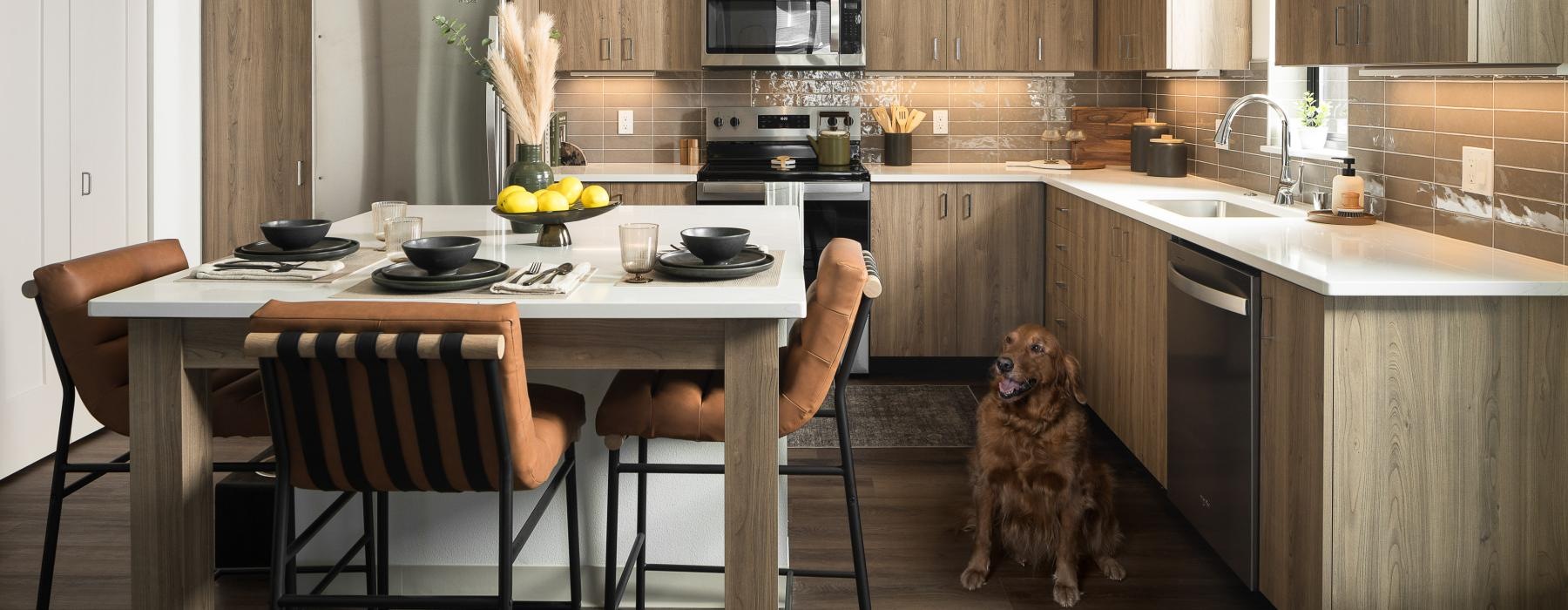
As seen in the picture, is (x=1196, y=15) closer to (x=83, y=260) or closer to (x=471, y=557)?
(x=471, y=557)

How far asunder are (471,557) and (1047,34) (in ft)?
12.0

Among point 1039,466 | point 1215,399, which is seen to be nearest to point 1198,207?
point 1215,399

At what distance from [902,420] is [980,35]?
72.5 inches

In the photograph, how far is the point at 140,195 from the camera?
15.0ft

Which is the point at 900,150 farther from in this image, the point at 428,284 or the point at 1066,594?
the point at 428,284

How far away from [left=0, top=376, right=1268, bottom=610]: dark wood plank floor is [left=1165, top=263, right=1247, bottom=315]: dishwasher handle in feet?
2.15

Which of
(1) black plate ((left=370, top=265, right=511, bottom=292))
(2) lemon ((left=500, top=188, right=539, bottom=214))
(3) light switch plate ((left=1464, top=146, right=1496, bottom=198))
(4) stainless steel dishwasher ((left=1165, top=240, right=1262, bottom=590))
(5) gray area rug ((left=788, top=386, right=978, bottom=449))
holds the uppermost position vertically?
(3) light switch plate ((left=1464, top=146, right=1496, bottom=198))

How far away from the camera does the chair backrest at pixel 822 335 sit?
224cm

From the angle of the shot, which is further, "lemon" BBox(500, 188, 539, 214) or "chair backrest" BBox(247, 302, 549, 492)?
"lemon" BBox(500, 188, 539, 214)

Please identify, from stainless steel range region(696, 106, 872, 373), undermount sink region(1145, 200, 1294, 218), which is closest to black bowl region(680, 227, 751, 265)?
undermount sink region(1145, 200, 1294, 218)

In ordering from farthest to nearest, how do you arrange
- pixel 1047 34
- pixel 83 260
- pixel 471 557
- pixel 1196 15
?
pixel 1047 34 → pixel 1196 15 → pixel 471 557 → pixel 83 260

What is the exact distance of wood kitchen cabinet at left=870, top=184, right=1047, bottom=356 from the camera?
5266 mm

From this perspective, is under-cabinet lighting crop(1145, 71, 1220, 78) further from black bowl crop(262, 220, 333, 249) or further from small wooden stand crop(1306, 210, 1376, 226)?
black bowl crop(262, 220, 333, 249)

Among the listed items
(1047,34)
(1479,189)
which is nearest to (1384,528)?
(1479,189)
